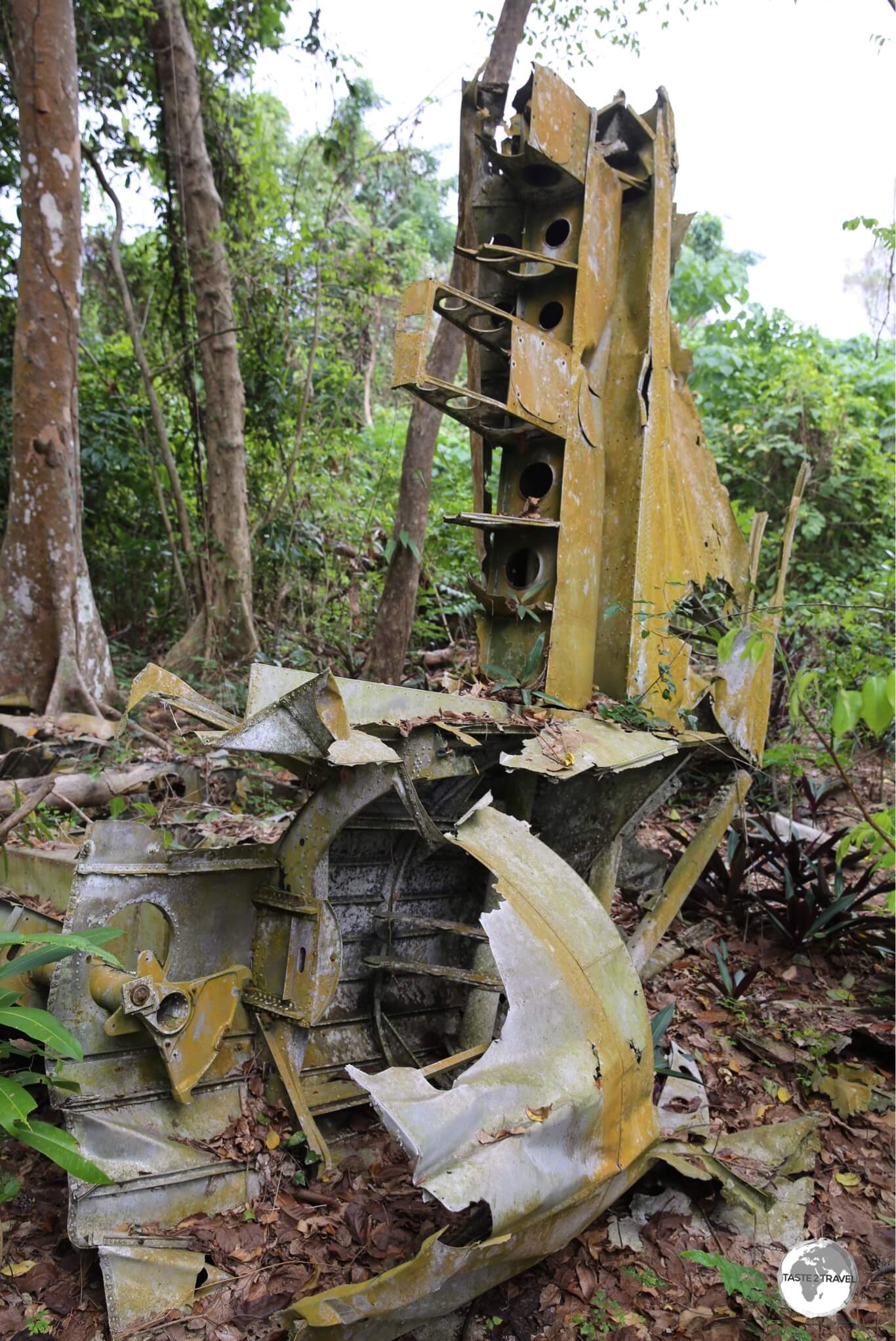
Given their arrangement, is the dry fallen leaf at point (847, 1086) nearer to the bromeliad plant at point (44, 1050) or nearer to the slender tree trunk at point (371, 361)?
the bromeliad plant at point (44, 1050)

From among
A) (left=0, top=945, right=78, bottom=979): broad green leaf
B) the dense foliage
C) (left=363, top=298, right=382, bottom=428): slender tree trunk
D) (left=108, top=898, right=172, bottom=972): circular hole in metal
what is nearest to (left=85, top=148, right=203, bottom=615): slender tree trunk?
the dense foliage

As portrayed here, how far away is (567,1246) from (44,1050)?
6.55ft

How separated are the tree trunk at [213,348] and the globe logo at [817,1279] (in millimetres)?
6810

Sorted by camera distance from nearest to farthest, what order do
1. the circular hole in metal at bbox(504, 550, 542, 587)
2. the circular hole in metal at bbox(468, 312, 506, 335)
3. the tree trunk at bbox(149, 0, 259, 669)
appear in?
the circular hole in metal at bbox(504, 550, 542, 587), the circular hole in metal at bbox(468, 312, 506, 335), the tree trunk at bbox(149, 0, 259, 669)

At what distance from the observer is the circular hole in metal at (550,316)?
4.73 m

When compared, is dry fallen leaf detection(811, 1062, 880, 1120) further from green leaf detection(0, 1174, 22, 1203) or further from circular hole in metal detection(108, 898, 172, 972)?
green leaf detection(0, 1174, 22, 1203)

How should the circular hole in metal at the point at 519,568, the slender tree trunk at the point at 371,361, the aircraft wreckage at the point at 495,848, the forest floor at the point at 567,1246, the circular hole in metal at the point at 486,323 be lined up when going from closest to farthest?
the aircraft wreckage at the point at 495,848, the forest floor at the point at 567,1246, the circular hole in metal at the point at 519,568, the circular hole in metal at the point at 486,323, the slender tree trunk at the point at 371,361

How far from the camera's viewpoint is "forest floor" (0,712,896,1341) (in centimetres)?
280

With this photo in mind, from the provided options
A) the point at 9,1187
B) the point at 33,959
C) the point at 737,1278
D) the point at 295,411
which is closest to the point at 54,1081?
the point at 33,959

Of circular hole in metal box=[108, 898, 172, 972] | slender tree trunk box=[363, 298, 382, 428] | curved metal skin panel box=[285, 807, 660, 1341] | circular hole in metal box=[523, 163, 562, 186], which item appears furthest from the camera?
slender tree trunk box=[363, 298, 382, 428]

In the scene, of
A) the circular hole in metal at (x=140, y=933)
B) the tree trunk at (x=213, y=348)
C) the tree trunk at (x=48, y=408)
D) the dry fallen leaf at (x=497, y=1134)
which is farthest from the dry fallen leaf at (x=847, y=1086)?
the tree trunk at (x=213, y=348)

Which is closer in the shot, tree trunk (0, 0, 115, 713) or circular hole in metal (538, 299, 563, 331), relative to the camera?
circular hole in metal (538, 299, 563, 331)

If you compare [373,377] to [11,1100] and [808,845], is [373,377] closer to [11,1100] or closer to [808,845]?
[808,845]

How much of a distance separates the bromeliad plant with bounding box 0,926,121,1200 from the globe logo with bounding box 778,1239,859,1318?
234 cm
